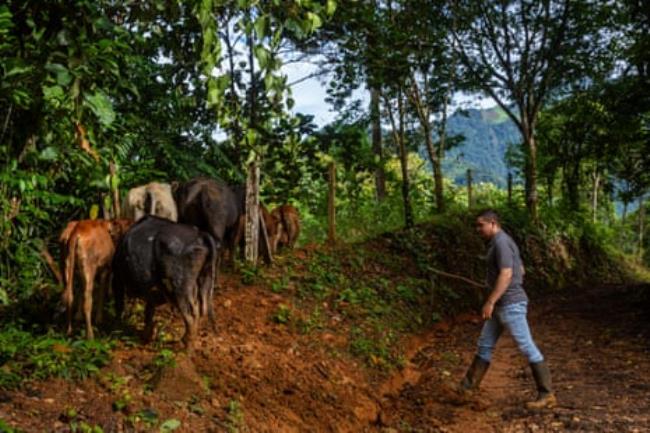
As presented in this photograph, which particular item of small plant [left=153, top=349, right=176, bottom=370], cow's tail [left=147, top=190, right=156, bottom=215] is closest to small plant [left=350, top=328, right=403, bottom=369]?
small plant [left=153, top=349, right=176, bottom=370]

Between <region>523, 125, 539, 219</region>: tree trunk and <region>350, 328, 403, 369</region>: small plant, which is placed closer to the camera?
<region>350, 328, 403, 369</region>: small plant

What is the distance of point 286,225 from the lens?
11516 mm

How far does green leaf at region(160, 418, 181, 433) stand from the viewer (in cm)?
490

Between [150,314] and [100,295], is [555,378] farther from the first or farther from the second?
[100,295]

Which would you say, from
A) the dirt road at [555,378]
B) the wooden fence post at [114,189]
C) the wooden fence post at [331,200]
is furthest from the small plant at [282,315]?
the wooden fence post at [331,200]

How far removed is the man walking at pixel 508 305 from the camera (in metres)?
6.52

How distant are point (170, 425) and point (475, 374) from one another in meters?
3.64

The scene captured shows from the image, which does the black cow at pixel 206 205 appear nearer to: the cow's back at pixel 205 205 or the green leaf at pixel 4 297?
the cow's back at pixel 205 205

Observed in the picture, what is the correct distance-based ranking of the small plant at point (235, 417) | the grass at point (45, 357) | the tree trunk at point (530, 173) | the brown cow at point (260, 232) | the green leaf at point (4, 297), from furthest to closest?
the tree trunk at point (530, 173) → the brown cow at point (260, 232) → the green leaf at point (4, 297) → the small plant at point (235, 417) → the grass at point (45, 357)

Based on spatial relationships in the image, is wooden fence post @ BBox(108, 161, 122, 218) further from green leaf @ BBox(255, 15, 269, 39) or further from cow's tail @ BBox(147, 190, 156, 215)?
green leaf @ BBox(255, 15, 269, 39)

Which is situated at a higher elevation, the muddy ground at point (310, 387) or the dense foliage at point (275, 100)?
the dense foliage at point (275, 100)

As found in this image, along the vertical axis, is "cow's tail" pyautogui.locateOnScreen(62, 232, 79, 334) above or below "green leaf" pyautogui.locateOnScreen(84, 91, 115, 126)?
below

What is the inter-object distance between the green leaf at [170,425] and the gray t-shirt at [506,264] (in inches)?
141

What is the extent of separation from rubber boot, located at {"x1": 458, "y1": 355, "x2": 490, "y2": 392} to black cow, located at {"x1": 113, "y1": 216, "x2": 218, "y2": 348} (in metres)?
3.13
